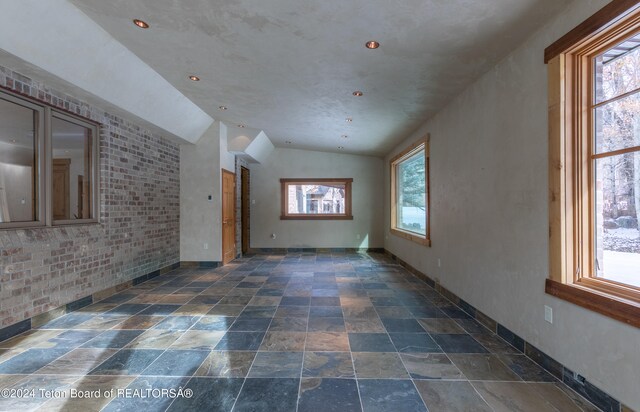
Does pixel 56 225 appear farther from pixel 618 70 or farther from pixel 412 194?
pixel 412 194

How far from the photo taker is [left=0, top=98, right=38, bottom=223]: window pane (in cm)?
277

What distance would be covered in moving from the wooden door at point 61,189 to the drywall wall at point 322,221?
4.59 metres

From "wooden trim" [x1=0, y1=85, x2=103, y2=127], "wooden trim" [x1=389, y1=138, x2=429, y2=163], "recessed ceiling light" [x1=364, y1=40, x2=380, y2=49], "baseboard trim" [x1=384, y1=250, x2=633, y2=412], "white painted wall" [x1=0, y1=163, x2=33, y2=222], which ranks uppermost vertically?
"recessed ceiling light" [x1=364, y1=40, x2=380, y2=49]

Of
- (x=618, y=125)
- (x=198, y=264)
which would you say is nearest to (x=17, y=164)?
(x=198, y=264)

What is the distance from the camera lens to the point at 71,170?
140 inches

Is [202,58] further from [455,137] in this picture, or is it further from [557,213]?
[557,213]

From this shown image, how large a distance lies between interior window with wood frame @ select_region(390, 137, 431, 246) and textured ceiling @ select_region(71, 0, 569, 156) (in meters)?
0.98

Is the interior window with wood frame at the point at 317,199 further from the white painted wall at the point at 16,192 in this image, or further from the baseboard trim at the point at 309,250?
the white painted wall at the point at 16,192

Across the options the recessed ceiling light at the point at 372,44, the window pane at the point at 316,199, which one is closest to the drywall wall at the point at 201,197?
the window pane at the point at 316,199

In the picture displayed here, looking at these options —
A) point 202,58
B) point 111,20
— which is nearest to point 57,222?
point 111,20

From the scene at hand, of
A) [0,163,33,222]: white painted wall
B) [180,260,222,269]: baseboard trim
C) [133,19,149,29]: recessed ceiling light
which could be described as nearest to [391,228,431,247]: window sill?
[180,260,222,269]: baseboard trim

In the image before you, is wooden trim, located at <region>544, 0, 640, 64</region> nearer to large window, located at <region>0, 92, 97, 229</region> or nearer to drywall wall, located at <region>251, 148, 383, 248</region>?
large window, located at <region>0, 92, 97, 229</region>

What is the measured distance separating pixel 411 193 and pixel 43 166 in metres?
5.49

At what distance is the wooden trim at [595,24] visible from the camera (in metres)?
1.57
